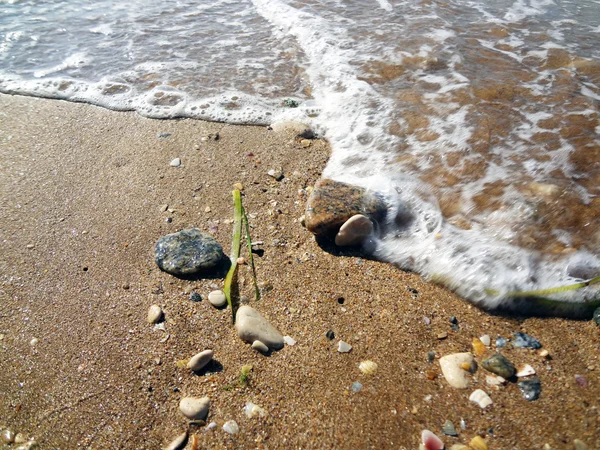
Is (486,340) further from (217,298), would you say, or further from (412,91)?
(412,91)

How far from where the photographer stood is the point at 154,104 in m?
3.87

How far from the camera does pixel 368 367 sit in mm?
1945

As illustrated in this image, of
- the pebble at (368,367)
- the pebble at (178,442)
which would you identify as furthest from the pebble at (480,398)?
the pebble at (178,442)

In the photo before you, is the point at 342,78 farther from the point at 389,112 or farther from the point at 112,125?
the point at 112,125

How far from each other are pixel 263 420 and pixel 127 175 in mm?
2096

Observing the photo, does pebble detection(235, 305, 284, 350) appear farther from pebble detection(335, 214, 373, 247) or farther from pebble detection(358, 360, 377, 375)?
pebble detection(335, 214, 373, 247)

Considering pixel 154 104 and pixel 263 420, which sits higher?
pixel 154 104

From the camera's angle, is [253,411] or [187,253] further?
[187,253]

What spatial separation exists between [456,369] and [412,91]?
2.69m

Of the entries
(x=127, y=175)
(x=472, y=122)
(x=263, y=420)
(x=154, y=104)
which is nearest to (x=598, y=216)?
(x=472, y=122)

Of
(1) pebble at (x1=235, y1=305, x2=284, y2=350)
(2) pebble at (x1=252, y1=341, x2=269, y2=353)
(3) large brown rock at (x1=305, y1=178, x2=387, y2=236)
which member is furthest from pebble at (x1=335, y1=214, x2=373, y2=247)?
(2) pebble at (x1=252, y1=341, x2=269, y2=353)

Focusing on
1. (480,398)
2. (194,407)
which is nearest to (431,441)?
(480,398)

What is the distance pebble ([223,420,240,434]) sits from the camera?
174 cm

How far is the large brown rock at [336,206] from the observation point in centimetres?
250
